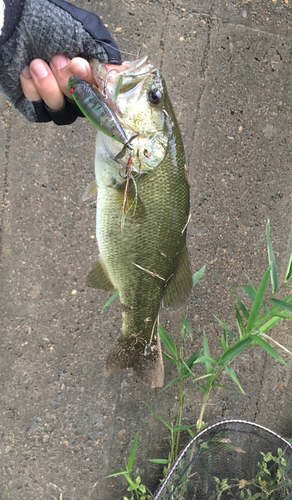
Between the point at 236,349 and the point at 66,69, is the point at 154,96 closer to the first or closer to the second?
the point at 66,69

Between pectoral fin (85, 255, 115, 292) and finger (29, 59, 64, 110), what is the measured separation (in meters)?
0.70

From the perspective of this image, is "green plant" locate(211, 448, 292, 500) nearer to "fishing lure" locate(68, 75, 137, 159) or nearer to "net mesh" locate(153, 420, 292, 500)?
"net mesh" locate(153, 420, 292, 500)

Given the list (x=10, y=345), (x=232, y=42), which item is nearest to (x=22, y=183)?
(x=10, y=345)

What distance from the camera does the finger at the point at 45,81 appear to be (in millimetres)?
1337

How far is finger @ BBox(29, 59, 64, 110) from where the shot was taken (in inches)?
52.6

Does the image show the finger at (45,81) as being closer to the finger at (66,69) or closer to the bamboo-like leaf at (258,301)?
the finger at (66,69)

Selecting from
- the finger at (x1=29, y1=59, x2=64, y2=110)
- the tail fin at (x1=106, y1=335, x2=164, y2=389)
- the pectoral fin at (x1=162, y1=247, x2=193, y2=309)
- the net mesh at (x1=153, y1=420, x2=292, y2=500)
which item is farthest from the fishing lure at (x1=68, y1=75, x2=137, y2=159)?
the net mesh at (x1=153, y1=420, x2=292, y2=500)

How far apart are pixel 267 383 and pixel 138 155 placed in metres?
2.22

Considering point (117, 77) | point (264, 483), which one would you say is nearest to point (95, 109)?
point (117, 77)

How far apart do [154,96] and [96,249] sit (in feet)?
4.06

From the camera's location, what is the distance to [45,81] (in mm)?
1348

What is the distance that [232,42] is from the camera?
2596 millimetres

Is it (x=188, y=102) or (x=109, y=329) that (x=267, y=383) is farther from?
(x=188, y=102)

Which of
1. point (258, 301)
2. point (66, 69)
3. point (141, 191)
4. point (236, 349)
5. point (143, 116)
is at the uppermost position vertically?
point (66, 69)
